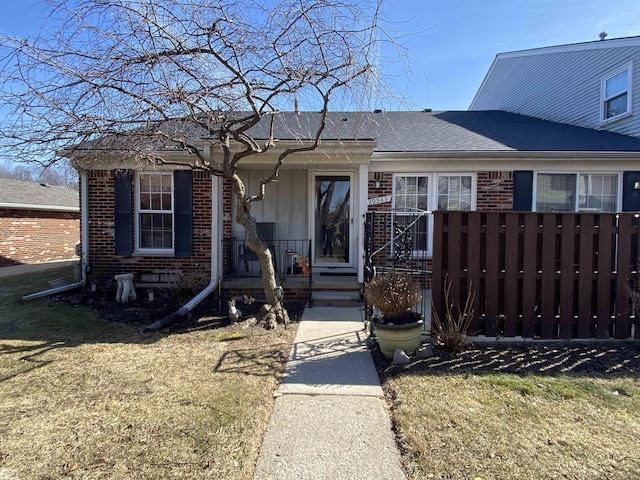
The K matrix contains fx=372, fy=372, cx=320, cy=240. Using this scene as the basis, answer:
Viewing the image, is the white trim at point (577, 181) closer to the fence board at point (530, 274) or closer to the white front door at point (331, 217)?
the fence board at point (530, 274)

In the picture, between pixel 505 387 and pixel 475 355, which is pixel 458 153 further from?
pixel 505 387

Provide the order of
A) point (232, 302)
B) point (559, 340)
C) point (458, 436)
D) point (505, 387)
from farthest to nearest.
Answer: point (232, 302), point (559, 340), point (505, 387), point (458, 436)

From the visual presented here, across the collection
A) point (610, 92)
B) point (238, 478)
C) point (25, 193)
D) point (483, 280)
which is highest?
point (610, 92)

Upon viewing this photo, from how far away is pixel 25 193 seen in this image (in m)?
15.0

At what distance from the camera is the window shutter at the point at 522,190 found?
23.9 ft

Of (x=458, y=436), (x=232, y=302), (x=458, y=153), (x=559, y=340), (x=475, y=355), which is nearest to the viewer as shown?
(x=458, y=436)

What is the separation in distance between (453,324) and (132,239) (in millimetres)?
6367

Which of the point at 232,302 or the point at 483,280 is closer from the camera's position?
the point at 483,280

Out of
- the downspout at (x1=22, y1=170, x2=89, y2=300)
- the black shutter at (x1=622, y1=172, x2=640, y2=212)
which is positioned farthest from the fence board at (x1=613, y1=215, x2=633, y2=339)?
the downspout at (x1=22, y1=170, x2=89, y2=300)

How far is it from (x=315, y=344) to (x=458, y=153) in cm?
471

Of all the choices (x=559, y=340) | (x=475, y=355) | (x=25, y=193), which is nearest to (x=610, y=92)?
(x=559, y=340)

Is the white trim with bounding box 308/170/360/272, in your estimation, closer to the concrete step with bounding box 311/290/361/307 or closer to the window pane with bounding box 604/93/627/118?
the concrete step with bounding box 311/290/361/307

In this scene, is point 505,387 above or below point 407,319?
below

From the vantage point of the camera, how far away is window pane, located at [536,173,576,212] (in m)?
7.44
